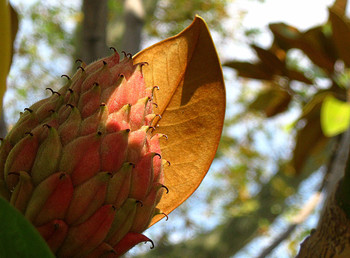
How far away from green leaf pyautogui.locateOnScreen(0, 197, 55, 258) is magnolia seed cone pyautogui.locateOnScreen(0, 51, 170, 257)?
0.06 meters

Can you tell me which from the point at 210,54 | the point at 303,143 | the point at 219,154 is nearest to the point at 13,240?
the point at 210,54

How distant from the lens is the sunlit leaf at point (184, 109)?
1.66ft

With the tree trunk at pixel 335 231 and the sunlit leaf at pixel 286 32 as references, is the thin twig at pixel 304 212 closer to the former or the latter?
the sunlit leaf at pixel 286 32

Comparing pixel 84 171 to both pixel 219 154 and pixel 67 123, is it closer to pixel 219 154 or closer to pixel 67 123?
pixel 67 123

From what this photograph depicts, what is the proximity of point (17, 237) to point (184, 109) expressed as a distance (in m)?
0.27

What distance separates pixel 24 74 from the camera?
5.28m

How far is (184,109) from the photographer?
0.52 meters

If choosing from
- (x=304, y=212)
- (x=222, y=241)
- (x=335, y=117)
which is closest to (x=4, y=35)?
(x=335, y=117)

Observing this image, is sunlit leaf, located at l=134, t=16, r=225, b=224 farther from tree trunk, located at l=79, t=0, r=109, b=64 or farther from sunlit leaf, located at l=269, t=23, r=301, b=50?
sunlit leaf, located at l=269, t=23, r=301, b=50

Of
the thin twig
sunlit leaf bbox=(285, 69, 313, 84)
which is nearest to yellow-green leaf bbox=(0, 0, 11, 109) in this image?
the thin twig

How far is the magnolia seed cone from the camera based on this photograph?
0.37 metres

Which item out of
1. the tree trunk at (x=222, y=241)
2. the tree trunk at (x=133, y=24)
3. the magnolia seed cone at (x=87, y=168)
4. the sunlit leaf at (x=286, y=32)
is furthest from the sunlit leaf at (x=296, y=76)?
the magnolia seed cone at (x=87, y=168)

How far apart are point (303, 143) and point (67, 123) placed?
137 cm

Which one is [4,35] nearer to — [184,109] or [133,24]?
[184,109]
